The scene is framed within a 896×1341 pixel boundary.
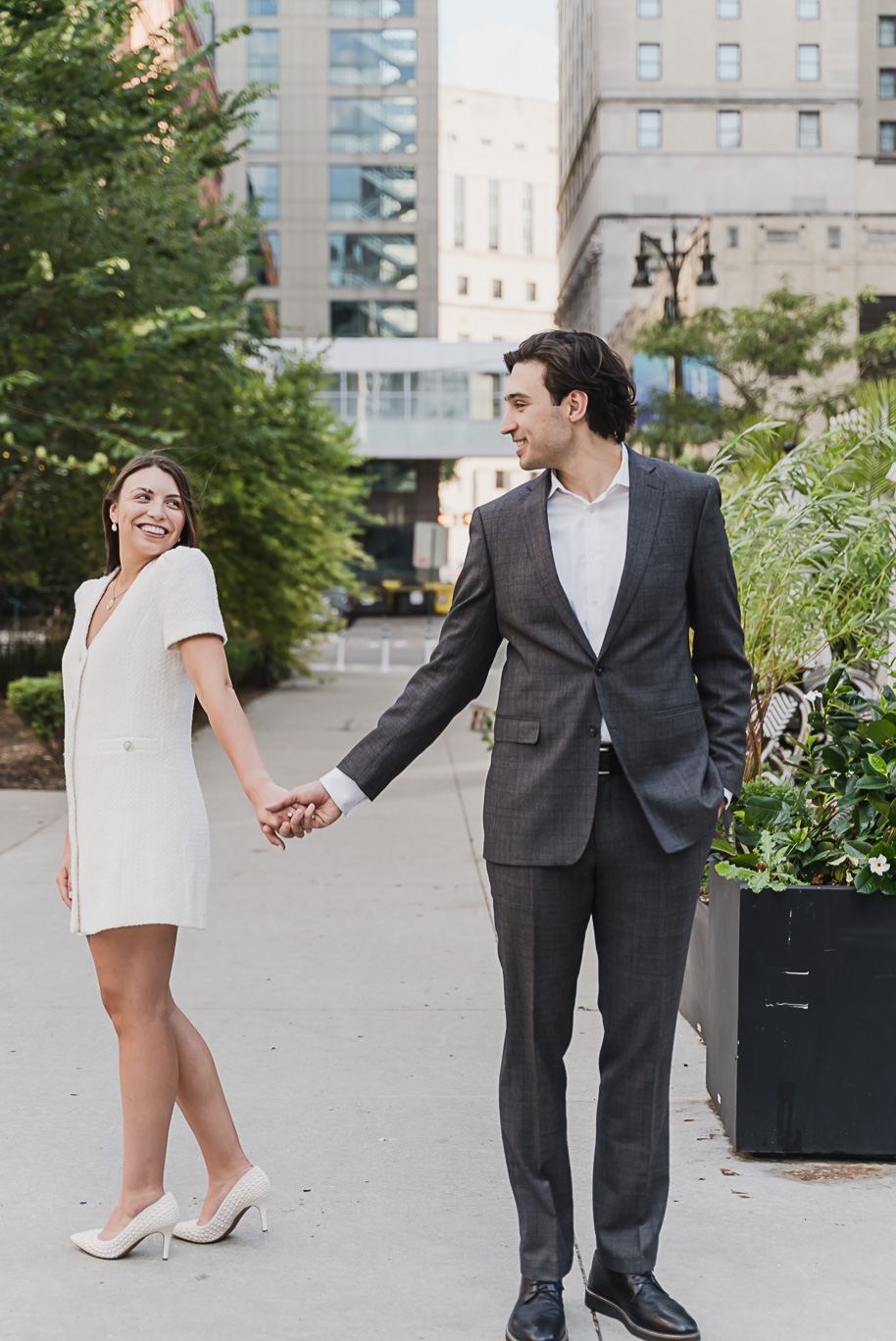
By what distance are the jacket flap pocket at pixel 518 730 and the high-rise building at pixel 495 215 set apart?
113m

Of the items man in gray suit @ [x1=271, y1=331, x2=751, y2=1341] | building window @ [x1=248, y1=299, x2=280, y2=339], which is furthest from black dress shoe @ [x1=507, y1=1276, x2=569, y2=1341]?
building window @ [x1=248, y1=299, x2=280, y2=339]

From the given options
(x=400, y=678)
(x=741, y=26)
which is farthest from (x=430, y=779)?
(x=741, y=26)

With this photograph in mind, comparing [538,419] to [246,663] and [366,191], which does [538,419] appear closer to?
[246,663]

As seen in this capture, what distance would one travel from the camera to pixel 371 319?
255 ft

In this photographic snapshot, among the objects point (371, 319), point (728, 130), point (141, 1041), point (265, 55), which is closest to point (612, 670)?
point (141, 1041)

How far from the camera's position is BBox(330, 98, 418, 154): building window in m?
78.2

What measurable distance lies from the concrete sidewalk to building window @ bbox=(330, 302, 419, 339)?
72.1 metres

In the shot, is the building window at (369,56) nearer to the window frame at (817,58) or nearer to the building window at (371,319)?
the building window at (371,319)

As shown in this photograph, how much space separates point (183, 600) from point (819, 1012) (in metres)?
2.09

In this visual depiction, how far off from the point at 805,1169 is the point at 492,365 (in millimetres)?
62868

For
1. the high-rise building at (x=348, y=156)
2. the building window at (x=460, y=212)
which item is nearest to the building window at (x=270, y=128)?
the high-rise building at (x=348, y=156)

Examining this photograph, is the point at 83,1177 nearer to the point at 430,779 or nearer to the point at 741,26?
the point at 430,779

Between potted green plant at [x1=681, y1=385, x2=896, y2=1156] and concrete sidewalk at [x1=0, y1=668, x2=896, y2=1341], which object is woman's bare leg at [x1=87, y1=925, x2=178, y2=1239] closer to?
concrete sidewalk at [x1=0, y1=668, x2=896, y2=1341]

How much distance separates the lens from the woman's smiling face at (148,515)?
3.47m
